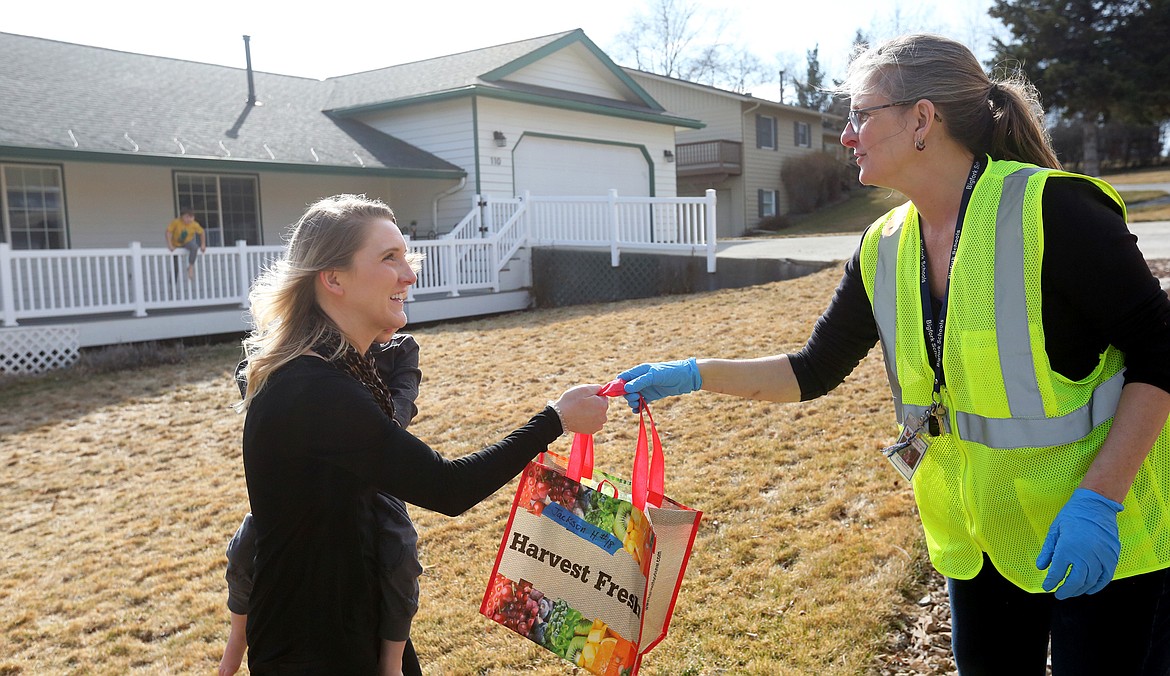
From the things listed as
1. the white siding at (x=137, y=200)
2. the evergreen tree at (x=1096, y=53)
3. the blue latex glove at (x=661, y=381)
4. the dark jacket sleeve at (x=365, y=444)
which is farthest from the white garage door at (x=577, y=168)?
the dark jacket sleeve at (x=365, y=444)

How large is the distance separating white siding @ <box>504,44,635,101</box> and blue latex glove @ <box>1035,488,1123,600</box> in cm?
1744

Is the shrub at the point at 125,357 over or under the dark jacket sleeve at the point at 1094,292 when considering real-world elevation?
under

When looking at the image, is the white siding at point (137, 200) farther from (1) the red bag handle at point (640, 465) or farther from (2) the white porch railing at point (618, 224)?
(1) the red bag handle at point (640, 465)

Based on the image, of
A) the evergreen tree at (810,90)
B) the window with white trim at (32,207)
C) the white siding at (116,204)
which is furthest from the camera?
the evergreen tree at (810,90)

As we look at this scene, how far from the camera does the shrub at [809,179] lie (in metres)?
33.3

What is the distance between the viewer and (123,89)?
52.2ft

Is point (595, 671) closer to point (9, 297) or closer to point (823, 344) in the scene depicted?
point (823, 344)

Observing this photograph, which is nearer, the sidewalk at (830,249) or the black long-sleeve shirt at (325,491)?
the black long-sleeve shirt at (325,491)

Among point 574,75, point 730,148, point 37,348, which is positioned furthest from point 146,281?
point 730,148

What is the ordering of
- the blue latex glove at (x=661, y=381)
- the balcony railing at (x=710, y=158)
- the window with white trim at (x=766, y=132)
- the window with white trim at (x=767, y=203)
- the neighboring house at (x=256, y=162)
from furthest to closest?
the window with white trim at (x=767, y=203) → the window with white trim at (x=766, y=132) → the balcony railing at (x=710, y=158) → the neighboring house at (x=256, y=162) → the blue latex glove at (x=661, y=381)

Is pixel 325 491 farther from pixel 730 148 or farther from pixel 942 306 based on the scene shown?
pixel 730 148

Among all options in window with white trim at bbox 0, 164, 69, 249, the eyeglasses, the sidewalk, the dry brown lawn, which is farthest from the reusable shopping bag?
window with white trim at bbox 0, 164, 69, 249

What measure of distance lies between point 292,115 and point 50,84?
4166 millimetres

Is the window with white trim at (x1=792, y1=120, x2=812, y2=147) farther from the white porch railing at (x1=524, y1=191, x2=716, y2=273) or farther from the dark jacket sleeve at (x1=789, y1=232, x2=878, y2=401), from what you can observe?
the dark jacket sleeve at (x1=789, y1=232, x2=878, y2=401)
